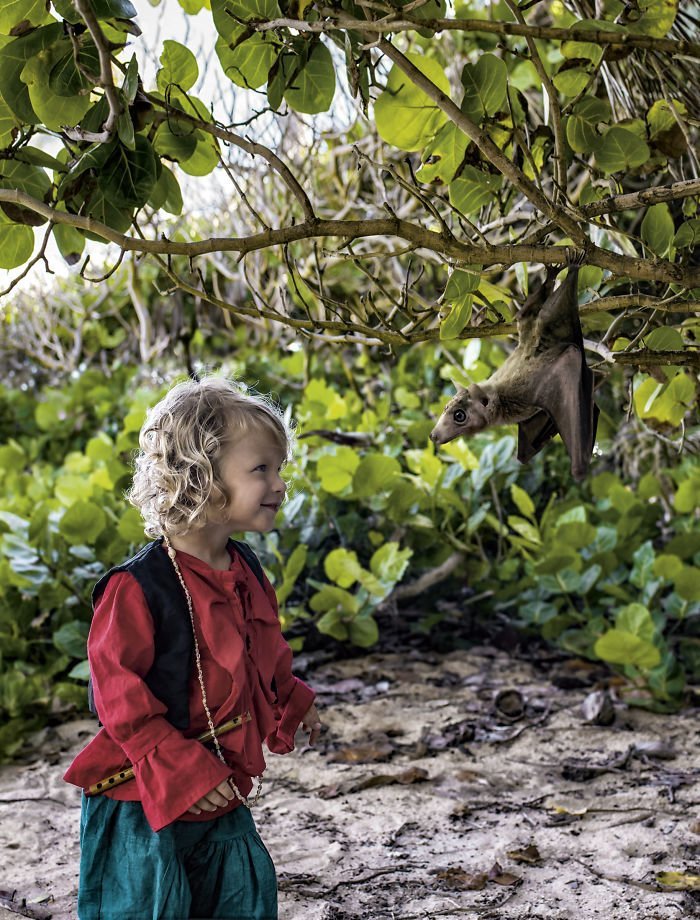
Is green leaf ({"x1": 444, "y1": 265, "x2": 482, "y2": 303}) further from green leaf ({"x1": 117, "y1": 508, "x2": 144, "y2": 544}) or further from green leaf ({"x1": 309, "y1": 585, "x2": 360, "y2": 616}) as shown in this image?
green leaf ({"x1": 117, "y1": 508, "x2": 144, "y2": 544})

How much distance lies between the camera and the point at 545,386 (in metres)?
1.55

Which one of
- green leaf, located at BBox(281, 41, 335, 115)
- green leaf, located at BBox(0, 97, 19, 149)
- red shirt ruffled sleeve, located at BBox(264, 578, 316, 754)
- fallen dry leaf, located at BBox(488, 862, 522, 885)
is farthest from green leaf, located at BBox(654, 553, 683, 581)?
green leaf, located at BBox(0, 97, 19, 149)

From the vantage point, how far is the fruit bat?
1518 mm

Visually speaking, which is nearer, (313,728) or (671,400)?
(671,400)

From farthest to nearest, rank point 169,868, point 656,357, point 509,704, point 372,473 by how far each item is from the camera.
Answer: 1. point 372,473
2. point 509,704
3. point 169,868
4. point 656,357

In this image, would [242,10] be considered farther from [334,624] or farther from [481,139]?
[334,624]

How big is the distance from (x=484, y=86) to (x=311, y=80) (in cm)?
30

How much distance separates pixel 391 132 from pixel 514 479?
288 centimetres

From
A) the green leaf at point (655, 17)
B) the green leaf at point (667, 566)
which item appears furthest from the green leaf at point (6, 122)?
the green leaf at point (667, 566)

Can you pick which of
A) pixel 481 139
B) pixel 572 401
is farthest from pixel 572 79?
pixel 572 401

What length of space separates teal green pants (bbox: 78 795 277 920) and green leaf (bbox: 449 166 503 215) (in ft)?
4.19

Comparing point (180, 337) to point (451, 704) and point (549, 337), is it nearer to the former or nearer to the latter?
point (451, 704)

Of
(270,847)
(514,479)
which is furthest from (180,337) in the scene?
(270,847)

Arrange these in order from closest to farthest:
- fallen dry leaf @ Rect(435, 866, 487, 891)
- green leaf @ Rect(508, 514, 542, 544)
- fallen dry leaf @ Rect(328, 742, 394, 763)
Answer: fallen dry leaf @ Rect(435, 866, 487, 891) < fallen dry leaf @ Rect(328, 742, 394, 763) < green leaf @ Rect(508, 514, 542, 544)
